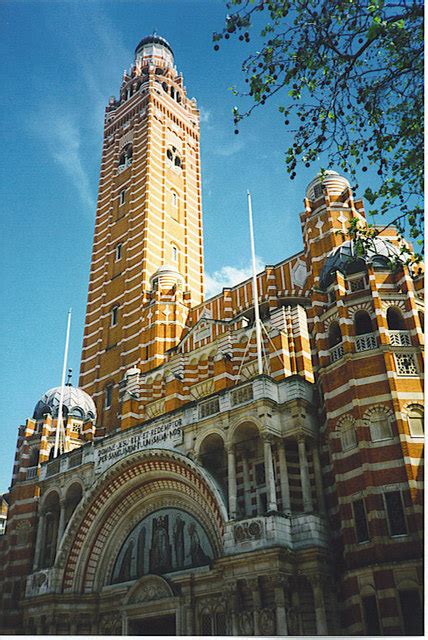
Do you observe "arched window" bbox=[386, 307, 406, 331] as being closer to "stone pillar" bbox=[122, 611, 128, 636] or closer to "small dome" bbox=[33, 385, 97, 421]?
"stone pillar" bbox=[122, 611, 128, 636]

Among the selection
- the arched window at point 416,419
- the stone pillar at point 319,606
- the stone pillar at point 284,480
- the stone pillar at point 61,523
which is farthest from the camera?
the stone pillar at point 61,523

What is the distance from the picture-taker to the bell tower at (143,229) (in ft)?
114

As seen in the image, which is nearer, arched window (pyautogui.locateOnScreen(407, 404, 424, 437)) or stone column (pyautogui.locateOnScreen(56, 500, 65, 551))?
arched window (pyautogui.locateOnScreen(407, 404, 424, 437))

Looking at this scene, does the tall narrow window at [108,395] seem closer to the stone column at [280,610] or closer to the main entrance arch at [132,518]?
the main entrance arch at [132,518]

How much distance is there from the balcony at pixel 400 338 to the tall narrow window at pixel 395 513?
4.60 metres

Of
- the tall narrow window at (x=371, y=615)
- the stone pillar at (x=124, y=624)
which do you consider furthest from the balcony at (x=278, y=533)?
the stone pillar at (x=124, y=624)

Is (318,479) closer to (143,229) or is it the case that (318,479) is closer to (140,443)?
(140,443)

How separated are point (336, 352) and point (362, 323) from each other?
4.17 feet

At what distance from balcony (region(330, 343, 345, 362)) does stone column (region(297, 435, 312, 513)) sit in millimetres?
2837

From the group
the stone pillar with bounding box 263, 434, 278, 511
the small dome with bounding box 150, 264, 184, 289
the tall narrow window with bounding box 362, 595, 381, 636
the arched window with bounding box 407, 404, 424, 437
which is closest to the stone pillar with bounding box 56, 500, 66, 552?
the stone pillar with bounding box 263, 434, 278, 511

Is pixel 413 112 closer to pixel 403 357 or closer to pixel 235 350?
pixel 403 357

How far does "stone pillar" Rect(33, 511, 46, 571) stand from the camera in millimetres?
23547

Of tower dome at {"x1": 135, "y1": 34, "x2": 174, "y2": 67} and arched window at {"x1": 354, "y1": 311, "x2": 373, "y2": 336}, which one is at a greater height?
tower dome at {"x1": 135, "y1": 34, "x2": 174, "y2": 67}

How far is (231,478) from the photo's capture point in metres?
18.7
